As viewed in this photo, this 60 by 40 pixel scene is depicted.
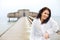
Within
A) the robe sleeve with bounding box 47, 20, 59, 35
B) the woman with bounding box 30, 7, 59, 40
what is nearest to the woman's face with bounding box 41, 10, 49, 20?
the woman with bounding box 30, 7, 59, 40

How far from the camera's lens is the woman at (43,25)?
2.93 m

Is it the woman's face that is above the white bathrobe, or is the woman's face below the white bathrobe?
above

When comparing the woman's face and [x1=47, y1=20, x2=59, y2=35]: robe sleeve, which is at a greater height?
the woman's face

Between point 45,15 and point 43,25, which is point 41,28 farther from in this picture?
point 45,15

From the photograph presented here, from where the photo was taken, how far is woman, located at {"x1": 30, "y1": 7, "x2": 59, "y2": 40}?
115 inches

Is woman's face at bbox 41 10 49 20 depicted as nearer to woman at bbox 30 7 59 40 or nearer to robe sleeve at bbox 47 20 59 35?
woman at bbox 30 7 59 40

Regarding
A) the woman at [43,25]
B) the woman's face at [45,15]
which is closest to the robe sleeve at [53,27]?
the woman at [43,25]

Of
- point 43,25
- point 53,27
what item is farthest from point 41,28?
point 53,27

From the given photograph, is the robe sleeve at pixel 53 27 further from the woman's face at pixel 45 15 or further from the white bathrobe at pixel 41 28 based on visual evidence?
the woman's face at pixel 45 15

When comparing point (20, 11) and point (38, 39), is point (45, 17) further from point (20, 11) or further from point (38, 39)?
point (20, 11)

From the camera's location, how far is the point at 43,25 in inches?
116

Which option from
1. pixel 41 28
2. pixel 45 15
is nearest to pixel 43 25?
pixel 41 28

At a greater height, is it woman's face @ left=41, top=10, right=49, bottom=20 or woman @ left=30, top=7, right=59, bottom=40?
woman's face @ left=41, top=10, right=49, bottom=20

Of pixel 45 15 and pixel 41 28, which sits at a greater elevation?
pixel 45 15
